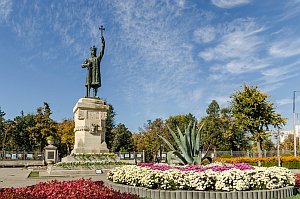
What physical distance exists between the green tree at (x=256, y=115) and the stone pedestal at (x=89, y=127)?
21425 millimetres

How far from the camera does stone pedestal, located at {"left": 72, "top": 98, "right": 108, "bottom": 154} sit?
20812mm

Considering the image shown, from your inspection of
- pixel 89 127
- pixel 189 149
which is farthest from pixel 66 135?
pixel 189 149

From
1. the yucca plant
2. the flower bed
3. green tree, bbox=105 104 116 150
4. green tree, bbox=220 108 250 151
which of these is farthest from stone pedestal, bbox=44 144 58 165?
green tree, bbox=220 108 250 151

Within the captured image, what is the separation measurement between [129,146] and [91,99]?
106ft

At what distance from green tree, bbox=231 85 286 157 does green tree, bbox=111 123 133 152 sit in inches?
825

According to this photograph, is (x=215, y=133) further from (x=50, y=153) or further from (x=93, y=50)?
(x=93, y=50)

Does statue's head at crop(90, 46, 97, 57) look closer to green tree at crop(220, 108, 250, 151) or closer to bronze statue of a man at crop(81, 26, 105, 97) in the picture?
bronze statue of a man at crop(81, 26, 105, 97)

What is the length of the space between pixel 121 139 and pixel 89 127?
31.7 meters

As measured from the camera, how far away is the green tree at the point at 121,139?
2028 inches

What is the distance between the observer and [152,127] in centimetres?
6169

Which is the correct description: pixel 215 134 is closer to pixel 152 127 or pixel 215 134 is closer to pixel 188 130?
pixel 152 127

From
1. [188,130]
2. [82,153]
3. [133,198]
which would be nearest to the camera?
[133,198]

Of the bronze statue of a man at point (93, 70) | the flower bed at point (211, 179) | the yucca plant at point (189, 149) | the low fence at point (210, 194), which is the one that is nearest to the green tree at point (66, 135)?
the bronze statue of a man at point (93, 70)

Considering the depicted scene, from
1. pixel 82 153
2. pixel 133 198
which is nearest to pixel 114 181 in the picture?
pixel 133 198
